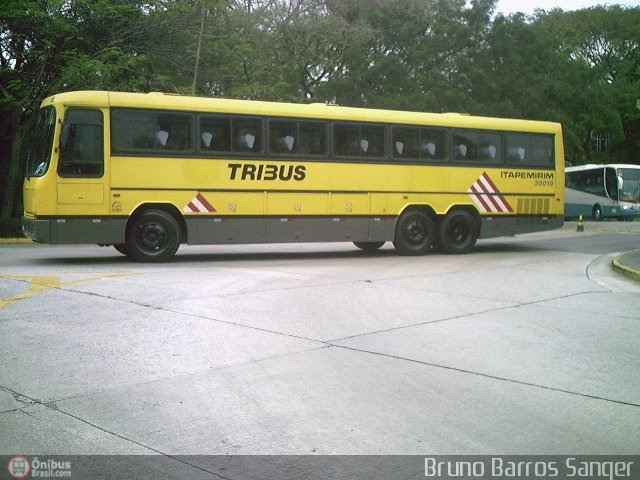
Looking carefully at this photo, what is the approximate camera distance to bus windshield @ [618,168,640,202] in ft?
147

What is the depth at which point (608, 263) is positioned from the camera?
17.5 meters

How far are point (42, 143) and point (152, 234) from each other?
9.15ft

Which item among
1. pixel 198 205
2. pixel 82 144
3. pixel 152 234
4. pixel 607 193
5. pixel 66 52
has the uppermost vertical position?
pixel 66 52

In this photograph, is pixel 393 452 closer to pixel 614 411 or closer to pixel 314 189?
pixel 614 411

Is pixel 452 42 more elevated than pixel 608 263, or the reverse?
pixel 452 42

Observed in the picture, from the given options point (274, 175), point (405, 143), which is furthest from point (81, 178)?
point (405, 143)

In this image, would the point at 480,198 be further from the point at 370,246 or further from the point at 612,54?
Result: the point at 612,54

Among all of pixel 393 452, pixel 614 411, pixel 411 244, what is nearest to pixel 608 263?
pixel 411 244

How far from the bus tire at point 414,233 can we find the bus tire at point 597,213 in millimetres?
29809

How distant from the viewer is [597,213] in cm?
4562

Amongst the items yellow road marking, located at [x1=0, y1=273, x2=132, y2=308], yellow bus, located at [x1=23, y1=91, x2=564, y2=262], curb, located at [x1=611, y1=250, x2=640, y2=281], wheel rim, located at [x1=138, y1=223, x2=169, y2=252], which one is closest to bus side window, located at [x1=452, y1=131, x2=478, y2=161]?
yellow bus, located at [x1=23, y1=91, x2=564, y2=262]

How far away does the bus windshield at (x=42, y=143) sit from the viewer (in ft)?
49.4

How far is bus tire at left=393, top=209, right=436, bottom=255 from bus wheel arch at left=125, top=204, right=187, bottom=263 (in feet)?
17.7

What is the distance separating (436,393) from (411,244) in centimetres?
1256
